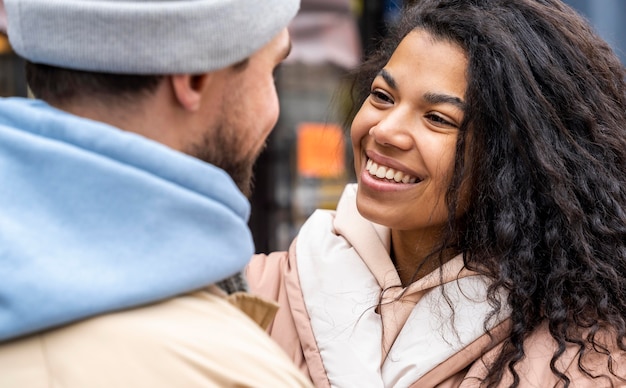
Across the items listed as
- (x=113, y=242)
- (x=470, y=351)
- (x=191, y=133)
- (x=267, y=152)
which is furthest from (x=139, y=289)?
(x=267, y=152)

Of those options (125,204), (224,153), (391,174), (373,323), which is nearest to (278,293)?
(373,323)

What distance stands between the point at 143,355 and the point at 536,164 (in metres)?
1.37

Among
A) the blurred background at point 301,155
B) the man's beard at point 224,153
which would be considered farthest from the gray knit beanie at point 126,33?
the blurred background at point 301,155

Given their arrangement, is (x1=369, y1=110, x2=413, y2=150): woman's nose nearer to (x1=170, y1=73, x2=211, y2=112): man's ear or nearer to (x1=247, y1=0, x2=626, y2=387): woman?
(x1=247, y1=0, x2=626, y2=387): woman

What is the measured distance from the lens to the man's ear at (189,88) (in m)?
1.22

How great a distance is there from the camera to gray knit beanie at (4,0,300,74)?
1.16m

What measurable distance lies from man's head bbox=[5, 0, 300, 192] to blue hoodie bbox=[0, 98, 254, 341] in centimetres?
6

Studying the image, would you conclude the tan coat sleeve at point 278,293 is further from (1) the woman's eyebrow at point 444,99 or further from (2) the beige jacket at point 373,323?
(1) the woman's eyebrow at point 444,99

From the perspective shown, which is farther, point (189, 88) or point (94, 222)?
point (189, 88)

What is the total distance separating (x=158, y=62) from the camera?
1183mm

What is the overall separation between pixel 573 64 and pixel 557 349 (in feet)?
2.44

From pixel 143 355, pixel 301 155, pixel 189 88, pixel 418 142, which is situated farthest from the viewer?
pixel 301 155

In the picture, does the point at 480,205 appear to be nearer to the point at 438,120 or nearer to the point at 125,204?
the point at 438,120

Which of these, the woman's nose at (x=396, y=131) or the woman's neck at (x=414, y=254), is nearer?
the woman's nose at (x=396, y=131)
